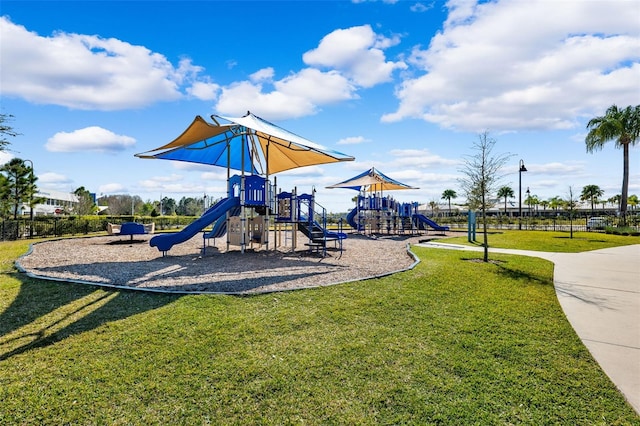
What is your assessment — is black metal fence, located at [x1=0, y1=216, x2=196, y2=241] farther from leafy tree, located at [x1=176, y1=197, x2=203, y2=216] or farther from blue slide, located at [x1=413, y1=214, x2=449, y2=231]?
leafy tree, located at [x1=176, y1=197, x2=203, y2=216]

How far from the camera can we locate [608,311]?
18.9 feet

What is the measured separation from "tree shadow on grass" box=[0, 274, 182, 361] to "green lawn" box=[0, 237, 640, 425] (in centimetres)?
3

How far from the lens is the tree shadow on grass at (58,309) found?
4.38 metres

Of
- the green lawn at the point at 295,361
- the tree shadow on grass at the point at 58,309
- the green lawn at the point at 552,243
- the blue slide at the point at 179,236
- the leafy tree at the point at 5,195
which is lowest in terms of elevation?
the green lawn at the point at 295,361

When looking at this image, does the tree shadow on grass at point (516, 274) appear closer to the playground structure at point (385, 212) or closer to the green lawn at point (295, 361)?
the green lawn at point (295, 361)

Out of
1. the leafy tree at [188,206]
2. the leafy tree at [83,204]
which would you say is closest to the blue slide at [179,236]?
the leafy tree at [83,204]

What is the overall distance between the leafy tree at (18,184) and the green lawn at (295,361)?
28.2 metres

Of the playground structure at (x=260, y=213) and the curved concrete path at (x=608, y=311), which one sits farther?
the playground structure at (x=260, y=213)

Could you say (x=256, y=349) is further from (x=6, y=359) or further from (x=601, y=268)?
(x=601, y=268)

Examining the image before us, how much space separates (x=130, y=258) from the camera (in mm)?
10953

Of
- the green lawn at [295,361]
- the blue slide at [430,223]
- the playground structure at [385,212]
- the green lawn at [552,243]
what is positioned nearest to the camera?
the green lawn at [295,361]

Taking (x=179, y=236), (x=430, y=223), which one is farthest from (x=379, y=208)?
(x=179, y=236)

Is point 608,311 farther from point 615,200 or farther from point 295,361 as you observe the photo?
point 615,200

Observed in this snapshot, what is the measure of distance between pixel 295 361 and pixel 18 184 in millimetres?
34375
